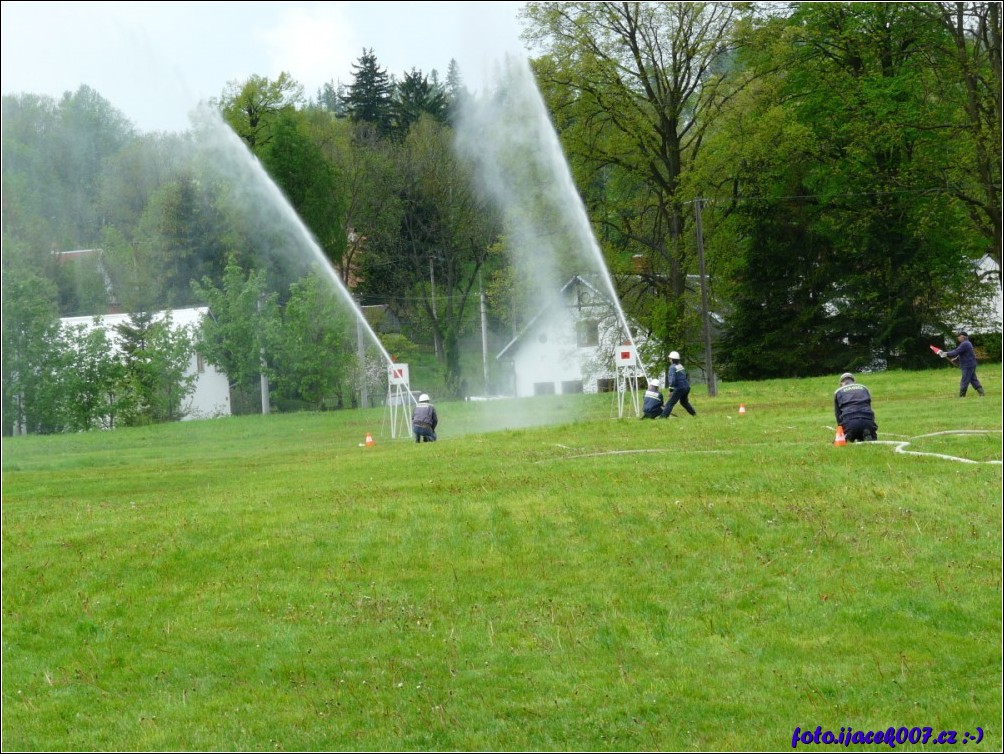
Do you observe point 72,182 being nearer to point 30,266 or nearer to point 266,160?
point 30,266

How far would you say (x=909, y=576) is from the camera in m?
14.4

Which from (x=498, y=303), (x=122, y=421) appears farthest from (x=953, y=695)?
(x=122, y=421)

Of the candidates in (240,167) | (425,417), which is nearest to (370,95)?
(240,167)

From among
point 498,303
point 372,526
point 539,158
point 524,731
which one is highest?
point 539,158

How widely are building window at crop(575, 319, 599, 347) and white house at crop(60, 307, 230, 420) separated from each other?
2225 centimetres

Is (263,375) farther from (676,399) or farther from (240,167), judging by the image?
(676,399)

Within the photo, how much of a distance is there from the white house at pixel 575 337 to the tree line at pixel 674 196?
210 centimetres

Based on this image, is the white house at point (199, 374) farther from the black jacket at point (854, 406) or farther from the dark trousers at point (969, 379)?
the black jacket at point (854, 406)

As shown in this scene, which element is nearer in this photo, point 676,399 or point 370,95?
point 676,399

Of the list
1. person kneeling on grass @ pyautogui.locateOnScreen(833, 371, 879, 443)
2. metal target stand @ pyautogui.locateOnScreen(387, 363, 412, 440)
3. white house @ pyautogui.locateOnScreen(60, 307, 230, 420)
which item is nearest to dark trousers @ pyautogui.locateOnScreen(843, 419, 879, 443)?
person kneeling on grass @ pyautogui.locateOnScreen(833, 371, 879, 443)

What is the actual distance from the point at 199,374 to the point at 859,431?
49602 mm

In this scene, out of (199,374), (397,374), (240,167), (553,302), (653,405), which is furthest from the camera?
(199,374)

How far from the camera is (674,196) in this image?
54375 millimetres

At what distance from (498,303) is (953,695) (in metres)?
45.0
